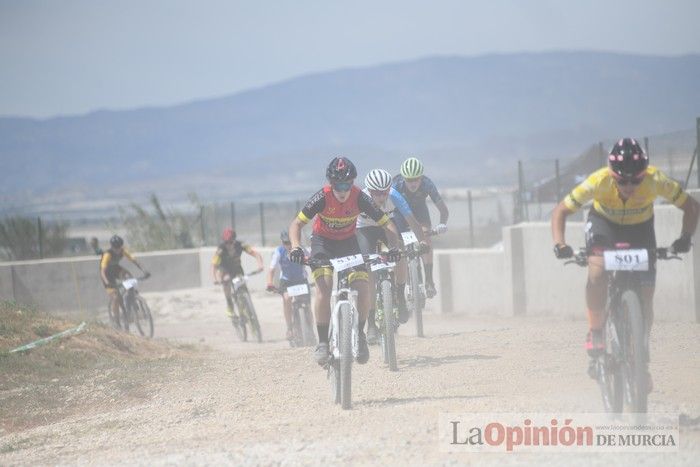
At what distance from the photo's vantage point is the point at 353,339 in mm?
10125

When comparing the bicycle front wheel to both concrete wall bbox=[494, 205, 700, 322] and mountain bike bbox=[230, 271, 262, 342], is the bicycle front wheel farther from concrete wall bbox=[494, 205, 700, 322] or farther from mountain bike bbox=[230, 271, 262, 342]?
mountain bike bbox=[230, 271, 262, 342]

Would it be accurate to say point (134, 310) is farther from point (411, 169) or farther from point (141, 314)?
point (411, 169)

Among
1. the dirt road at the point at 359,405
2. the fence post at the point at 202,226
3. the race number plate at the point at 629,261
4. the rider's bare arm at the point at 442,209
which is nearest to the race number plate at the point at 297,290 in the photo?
the dirt road at the point at 359,405

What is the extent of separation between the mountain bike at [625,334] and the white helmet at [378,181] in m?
4.55

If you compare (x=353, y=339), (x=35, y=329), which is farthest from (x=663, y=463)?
(x=35, y=329)

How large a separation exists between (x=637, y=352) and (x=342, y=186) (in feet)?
11.1

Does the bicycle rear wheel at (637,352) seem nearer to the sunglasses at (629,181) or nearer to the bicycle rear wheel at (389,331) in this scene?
the sunglasses at (629,181)

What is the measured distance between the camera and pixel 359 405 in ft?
33.0

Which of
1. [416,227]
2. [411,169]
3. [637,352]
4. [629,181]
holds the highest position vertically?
[411,169]

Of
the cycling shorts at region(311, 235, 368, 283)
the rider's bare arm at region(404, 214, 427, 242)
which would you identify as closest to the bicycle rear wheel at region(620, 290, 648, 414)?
the cycling shorts at region(311, 235, 368, 283)

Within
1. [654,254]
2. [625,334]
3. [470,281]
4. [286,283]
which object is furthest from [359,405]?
[470,281]

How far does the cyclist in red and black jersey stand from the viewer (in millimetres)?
→ 10438

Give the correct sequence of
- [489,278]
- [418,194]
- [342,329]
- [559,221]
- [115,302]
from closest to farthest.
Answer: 1. [559,221]
2. [342,329]
3. [418,194]
4. [489,278]
5. [115,302]

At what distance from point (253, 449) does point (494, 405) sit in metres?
1.98
